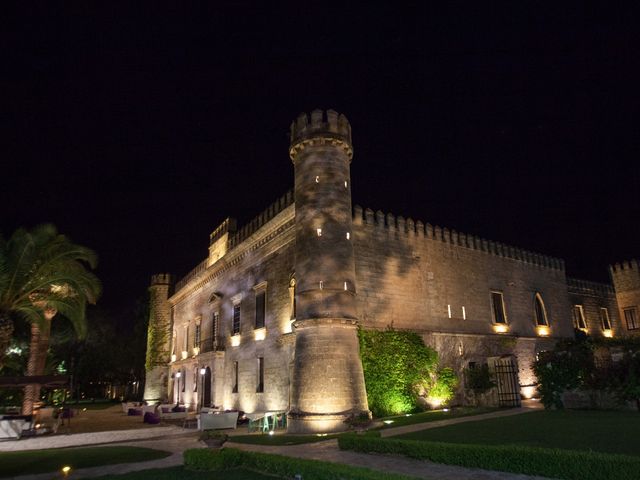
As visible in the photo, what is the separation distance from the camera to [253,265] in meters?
24.0

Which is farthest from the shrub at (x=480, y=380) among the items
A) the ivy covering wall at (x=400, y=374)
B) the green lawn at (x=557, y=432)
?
the green lawn at (x=557, y=432)

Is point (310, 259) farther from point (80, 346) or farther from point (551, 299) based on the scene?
point (80, 346)

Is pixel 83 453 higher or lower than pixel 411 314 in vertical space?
lower

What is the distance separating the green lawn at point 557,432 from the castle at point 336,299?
4.41 m

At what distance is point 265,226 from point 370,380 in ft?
29.4

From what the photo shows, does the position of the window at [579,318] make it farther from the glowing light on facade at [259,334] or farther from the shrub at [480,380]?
the glowing light on facade at [259,334]

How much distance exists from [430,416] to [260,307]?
9772 mm

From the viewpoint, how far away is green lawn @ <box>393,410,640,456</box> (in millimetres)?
8742

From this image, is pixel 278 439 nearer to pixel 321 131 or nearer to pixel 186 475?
pixel 186 475

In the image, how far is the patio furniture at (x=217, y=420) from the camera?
1750 centimetres

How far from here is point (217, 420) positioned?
706 inches

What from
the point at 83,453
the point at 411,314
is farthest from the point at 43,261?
the point at 411,314

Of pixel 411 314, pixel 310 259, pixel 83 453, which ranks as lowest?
pixel 83 453

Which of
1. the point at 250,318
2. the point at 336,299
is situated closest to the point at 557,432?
the point at 336,299
